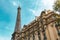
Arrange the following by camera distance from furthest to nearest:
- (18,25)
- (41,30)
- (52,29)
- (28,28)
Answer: (18,25), (28,28), (41,30), (52,29)

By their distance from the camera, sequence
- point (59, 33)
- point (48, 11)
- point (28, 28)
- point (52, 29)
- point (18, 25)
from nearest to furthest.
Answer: point (59, 33), point (52, 29), point (48, 11), point (28, 28), point (18, 25)

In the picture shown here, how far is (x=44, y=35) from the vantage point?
29.5m

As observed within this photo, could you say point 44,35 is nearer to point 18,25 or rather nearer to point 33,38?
point 33,38

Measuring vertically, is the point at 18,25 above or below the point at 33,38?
above

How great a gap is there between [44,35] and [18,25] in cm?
2748

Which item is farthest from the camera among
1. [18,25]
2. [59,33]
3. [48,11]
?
[18,25]

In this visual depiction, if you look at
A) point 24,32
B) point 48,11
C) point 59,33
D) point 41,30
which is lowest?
point 59,33

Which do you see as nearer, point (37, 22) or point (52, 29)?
point (52, 29)

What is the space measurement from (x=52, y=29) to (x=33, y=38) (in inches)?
292

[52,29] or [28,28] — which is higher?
[28,28]

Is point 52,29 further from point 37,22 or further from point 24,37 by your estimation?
point 24,37

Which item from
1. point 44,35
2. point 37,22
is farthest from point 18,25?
point 44,35

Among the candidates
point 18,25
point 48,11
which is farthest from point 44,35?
point 18,25

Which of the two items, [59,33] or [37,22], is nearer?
[59,33]
